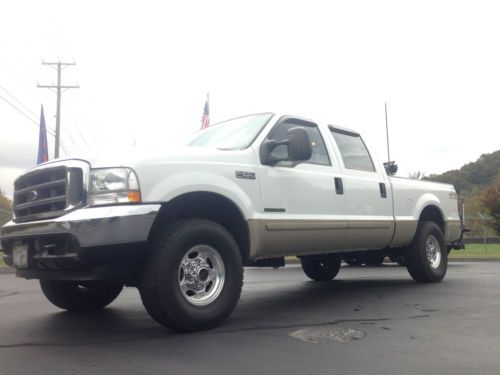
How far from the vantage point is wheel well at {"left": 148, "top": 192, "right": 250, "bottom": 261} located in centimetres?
429

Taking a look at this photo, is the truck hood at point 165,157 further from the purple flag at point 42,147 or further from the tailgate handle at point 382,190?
the purple flag at point 42,147

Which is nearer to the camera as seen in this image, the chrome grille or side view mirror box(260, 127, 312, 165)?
the chrome grille

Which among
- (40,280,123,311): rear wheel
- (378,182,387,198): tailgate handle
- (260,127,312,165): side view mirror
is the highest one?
(260,127,312,165): side view mirror

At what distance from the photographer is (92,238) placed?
147 inches

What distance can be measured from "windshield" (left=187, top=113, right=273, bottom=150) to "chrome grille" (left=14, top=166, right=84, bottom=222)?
4.99 feet

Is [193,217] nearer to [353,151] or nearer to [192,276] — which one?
[192,276]

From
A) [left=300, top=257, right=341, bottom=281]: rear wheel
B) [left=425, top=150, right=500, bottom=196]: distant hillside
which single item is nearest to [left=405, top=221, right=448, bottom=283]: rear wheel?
[left=300, top=257, right=341, bottom=281]: rear wheel

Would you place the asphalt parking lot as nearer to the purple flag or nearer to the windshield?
the windshield

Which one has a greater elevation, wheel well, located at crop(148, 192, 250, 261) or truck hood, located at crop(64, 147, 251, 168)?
truck hood, located at crop(64, 147, 251, 168)

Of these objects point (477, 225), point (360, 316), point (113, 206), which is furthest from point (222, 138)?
point (477, 225)

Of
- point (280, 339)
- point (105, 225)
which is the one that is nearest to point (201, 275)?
point (280, 339)

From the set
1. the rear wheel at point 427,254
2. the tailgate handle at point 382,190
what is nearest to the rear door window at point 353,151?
the tailgate handle at point 382,190

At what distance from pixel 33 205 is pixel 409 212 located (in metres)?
4.79

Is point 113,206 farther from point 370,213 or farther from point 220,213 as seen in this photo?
point 370,213
